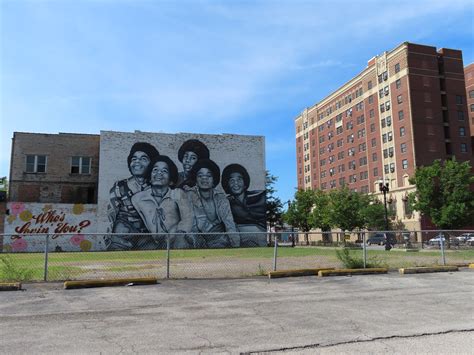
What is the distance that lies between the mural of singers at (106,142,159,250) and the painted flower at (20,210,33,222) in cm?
725

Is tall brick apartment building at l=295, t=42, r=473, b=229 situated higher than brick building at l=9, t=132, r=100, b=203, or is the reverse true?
tall brick apartment building at l=295, t=42, r=473, b=229

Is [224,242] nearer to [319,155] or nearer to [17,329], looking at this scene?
[17,329]

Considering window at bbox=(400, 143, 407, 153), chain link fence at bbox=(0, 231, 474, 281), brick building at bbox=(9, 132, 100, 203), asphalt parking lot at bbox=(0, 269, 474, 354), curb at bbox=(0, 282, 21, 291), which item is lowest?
asphalt parking lot at bbox=(0, 269, 474, 354)

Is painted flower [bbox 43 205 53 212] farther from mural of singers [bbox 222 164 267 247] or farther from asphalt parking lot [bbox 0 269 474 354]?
asphalt parking lot [bbox 0 269 474 354]

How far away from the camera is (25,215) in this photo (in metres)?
41.8

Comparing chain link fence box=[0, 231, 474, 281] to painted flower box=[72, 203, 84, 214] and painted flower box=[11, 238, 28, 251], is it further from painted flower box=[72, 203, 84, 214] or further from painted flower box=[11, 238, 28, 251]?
painted flower box=[72, 203, 84, 214]

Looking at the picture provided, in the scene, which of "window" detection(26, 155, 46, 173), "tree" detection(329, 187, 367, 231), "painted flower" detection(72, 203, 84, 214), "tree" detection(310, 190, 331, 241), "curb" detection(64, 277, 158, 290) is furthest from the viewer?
"tree" detection(310, 190, 331, 241)

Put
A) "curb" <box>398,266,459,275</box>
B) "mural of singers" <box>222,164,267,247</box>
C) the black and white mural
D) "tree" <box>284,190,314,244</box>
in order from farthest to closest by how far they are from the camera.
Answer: "tree" <box>284,190,314,244</box>
"mural of singers" <box>222,164,267,247</box>
the black and white mural
"curb" <box>398,266,459,275</box>

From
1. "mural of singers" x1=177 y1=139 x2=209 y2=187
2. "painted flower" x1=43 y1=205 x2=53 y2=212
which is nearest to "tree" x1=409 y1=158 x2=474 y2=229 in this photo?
"mural of singers" x1=177 y1=139 x2=209 y2=187

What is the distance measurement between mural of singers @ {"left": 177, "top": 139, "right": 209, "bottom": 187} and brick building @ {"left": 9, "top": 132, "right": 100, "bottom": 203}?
9.09 metres

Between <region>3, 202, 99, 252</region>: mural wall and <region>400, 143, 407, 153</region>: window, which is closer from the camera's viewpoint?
<region>3, 202, 99, 252</region>: mural wall

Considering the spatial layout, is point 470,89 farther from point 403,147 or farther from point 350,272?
point 350,272

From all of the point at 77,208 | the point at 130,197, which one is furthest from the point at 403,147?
the point at 77,208

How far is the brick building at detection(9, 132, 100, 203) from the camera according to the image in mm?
44875
